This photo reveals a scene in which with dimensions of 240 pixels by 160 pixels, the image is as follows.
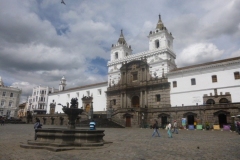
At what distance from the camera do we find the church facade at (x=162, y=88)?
3053 centimetres

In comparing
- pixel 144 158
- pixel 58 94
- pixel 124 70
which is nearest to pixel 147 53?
pixel 124 70

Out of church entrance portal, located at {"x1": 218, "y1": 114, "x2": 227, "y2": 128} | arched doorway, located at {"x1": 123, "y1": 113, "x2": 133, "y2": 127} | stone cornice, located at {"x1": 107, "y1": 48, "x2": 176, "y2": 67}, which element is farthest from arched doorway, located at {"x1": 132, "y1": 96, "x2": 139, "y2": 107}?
church entrance portal, located at {"x1": 218, "y1": 114, "x2": 227, "y2": 128}

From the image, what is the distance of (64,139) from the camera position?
404 inches

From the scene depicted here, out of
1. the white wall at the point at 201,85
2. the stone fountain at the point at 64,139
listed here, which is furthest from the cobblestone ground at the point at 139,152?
the white wall at the point at 201,85

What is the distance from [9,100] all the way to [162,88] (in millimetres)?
51973

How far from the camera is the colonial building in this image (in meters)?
61.8

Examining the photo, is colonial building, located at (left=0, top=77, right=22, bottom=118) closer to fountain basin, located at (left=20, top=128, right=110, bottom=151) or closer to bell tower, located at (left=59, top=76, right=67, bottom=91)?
bell tower, located at (left=59, top=76, right=67, bottom=91)

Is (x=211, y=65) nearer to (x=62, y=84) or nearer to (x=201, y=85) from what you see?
(x=201, y=85)

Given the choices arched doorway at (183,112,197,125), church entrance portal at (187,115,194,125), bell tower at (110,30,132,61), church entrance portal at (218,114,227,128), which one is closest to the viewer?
church entrance portal at (218,114,227,128)

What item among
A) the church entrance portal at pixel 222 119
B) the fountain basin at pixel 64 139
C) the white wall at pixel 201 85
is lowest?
the fountain basin at pixel 64 139

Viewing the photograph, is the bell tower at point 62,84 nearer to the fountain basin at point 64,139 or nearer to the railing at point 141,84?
the railing at point 141,84

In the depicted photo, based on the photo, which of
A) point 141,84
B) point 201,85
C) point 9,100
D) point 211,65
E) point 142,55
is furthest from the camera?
point 9,100

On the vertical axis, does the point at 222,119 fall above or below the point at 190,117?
below

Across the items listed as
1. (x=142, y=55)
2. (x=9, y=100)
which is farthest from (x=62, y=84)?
(x=142, y=55)
